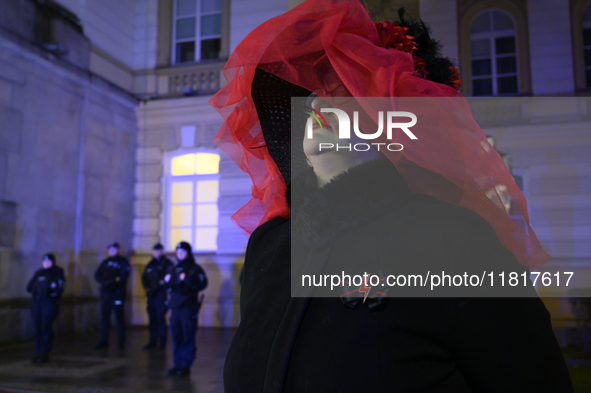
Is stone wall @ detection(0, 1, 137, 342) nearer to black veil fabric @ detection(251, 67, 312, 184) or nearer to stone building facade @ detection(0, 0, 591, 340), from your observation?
stone building facade @ detection(0, 0, 591, 340)

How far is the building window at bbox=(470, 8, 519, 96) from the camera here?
9133mm

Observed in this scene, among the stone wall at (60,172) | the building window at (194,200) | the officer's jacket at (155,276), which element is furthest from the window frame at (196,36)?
the officer's jacket at (155,276)

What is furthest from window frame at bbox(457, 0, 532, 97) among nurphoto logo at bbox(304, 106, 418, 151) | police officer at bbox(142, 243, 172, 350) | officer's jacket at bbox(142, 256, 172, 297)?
nurphoto logo at bbox(304, 106, 418, 151)

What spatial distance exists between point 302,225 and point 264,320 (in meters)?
0.23

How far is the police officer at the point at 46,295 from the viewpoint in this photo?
6.51m

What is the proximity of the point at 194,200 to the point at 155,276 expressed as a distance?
229 centimetres

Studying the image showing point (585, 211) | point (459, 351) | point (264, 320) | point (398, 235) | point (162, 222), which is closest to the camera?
point (459, 351)

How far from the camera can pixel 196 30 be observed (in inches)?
404

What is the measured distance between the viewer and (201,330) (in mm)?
8977

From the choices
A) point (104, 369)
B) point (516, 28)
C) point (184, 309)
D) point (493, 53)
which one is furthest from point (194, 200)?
point (516, 28)

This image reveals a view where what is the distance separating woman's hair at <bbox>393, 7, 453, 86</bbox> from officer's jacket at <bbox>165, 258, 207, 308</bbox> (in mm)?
5256

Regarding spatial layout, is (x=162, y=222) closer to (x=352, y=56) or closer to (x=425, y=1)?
(x=425, y=1)

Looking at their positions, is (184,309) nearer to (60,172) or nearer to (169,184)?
(60,172)

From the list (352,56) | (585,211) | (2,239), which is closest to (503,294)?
(352,56)
